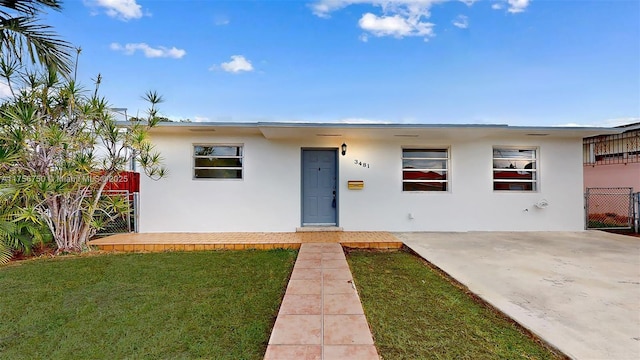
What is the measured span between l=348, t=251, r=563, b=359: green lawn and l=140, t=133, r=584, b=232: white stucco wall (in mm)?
3326

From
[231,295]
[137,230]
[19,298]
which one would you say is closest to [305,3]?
[137,230]

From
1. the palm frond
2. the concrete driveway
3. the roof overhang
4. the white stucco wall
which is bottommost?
the concrete driveway

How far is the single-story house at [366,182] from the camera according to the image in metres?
6.98

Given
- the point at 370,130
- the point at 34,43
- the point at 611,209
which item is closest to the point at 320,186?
the point at 370,130

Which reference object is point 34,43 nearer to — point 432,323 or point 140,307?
point 140,307

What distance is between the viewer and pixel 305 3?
838cm

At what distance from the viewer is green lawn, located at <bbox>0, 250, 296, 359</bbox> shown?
7.26ft

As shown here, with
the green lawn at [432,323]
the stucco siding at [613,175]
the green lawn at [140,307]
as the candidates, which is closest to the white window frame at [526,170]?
Result: the stucco siding at [613,175]

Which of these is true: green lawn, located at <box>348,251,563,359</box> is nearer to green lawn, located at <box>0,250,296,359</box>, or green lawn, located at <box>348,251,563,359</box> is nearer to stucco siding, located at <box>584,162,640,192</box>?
green lawn, located at <box>0,250,296,359</box>

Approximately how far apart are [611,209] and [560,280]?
7114 mm

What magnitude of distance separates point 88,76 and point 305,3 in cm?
589

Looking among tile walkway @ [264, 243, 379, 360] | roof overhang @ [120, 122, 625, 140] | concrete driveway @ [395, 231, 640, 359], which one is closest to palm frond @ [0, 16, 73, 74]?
roof overhang @ [120, 122, 625, 140]

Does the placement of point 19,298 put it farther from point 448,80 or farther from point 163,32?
point 448,80

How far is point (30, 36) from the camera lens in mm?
5258
